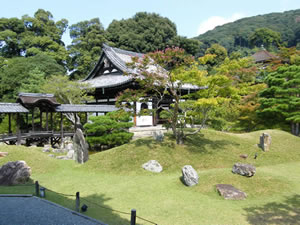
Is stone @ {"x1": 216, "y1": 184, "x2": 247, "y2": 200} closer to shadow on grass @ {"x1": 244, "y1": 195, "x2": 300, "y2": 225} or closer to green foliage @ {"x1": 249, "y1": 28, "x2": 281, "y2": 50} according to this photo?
shadow on grass @ {"x1": 244, "y1": 195, "x2": 300, "y2": 225}

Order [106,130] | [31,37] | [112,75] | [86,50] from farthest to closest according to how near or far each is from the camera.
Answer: [86,50]
[31,37]
[112,75]
[106,130]

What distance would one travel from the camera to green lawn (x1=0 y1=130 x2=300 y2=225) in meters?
6.05

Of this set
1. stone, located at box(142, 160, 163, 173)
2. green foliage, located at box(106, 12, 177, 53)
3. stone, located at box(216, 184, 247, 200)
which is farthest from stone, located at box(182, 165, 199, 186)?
green foliage, located at box(106, 12, 177, 53)

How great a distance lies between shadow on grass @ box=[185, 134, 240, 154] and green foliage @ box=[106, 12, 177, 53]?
33284 millimetres

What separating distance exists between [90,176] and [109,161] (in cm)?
163

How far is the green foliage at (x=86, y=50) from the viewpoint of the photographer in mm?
40594

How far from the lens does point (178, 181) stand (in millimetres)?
8828

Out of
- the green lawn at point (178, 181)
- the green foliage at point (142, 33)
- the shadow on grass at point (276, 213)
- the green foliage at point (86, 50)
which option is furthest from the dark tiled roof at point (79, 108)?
the green foliage at point (142, 33)

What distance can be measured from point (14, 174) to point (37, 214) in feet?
12.6

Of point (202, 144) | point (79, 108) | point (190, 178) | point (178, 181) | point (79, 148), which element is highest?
point (79, 108)

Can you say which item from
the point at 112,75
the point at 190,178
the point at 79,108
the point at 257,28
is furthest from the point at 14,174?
the point at 257,28

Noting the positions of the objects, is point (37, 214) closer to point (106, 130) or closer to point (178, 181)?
point (178, 181)

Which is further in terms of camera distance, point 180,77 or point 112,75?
point 112,75

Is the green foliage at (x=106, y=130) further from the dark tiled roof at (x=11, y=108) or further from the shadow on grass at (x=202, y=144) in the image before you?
the dark tiled roof at (x=11, y=108)
